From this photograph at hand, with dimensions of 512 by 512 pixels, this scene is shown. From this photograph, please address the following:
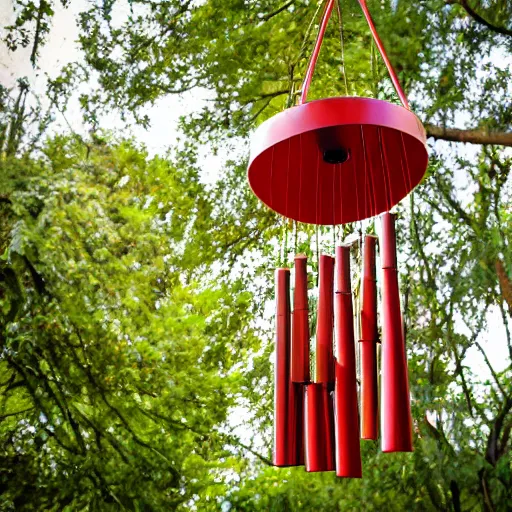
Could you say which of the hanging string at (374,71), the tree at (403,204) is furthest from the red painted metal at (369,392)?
the hanging string at (374,71)

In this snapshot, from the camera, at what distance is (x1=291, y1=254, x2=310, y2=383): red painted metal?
1.40 m

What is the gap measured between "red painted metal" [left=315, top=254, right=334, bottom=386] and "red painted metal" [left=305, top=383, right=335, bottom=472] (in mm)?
29

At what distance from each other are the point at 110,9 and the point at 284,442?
277 cm

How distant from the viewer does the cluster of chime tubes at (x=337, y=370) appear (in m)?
1.26

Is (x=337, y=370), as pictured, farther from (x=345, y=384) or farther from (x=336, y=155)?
(x=336, y=155)

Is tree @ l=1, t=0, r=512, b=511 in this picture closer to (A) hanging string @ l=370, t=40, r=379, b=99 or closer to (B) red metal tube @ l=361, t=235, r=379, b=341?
(A) hanging string @ l=370, t=40, r=379, b=99

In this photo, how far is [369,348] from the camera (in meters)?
1.35

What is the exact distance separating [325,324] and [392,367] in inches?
8.8

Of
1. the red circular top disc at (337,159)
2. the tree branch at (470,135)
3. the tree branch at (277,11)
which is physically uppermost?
the tree branch at (277,11)

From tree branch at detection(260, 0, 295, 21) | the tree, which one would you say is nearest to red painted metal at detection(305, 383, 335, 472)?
the tree

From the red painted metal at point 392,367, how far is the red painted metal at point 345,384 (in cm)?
11

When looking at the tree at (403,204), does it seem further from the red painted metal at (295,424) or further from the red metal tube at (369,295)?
the red painted metal at (295,424)

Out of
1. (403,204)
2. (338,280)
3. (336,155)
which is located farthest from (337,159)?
(403,204)

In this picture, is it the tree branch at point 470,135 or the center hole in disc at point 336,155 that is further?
the tree branch at point 470,135
